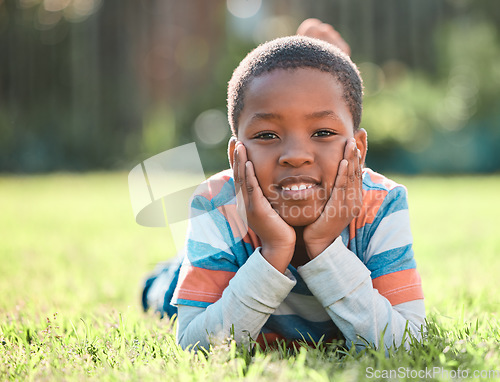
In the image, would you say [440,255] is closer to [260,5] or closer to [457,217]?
[457,217]

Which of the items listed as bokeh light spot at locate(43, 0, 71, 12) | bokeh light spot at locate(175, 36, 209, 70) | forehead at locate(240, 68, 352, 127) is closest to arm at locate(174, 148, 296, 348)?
forehead at locate(240, 68, 352, 127)

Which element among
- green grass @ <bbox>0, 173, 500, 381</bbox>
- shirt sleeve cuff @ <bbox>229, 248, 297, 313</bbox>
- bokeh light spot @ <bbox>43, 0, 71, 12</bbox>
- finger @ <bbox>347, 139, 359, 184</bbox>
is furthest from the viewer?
bokeh light spot @ <bbox>43, 0, 71, 12</bbox>

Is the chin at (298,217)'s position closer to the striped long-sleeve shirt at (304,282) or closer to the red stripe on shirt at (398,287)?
the striped long-sleeve shirt at (304,282)

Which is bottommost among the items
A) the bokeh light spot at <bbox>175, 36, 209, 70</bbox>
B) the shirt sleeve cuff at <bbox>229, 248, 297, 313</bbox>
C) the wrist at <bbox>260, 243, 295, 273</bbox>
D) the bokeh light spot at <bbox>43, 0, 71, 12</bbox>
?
the shirt sleeve cuff at <bbox>229, 248, 297, 313</bbox>

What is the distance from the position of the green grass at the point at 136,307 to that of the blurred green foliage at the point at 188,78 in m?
6.72

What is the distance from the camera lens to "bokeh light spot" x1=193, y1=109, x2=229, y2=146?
1491cm

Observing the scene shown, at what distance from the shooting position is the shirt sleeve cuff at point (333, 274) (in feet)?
6.95

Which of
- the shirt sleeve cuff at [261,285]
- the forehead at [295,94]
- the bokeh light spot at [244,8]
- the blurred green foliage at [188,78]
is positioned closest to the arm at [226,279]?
the shirt sleeve cuff at [261,285]

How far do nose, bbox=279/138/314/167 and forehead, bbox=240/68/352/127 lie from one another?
11 cm

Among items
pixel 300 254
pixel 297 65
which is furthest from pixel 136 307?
pixel 297 65

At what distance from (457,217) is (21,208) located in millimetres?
6242

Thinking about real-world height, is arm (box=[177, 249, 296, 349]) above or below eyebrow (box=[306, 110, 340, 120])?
below

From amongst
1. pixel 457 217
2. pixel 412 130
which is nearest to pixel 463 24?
pixel 412 130

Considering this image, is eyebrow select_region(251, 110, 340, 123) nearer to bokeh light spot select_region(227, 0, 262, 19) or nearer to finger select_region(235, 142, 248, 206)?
finger select_region(235, 142, 248, 206)
